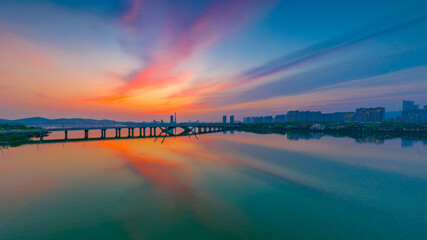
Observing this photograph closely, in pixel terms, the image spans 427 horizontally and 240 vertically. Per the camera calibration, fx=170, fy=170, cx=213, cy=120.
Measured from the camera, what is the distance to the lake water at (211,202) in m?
11.3

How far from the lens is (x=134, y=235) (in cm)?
1082

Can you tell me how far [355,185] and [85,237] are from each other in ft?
A: 84.2

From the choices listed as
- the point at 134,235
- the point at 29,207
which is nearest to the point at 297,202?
the point at 134,235

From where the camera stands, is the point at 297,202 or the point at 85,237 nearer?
the point at 85,237

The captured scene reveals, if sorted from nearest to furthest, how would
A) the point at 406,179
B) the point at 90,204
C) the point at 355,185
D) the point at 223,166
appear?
the point at 90,204 → the point at 355,185 → the point at 406,179 → the point at 223,166

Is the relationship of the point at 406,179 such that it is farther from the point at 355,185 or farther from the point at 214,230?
the point at 214,230

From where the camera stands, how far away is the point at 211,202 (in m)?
15.2

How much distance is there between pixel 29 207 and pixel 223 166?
21.7 meters

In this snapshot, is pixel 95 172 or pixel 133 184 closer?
pixel 133 184

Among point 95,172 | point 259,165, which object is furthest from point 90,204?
point 259,165

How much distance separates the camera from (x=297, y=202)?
1532 cm

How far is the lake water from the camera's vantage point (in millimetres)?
11320

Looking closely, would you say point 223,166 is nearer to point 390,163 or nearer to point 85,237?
point 85,237

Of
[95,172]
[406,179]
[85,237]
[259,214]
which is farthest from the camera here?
[95,172]
